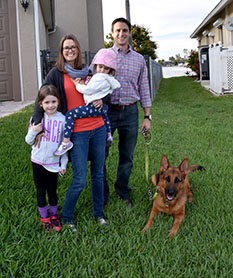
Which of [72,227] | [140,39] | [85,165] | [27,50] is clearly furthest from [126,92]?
[140,39]

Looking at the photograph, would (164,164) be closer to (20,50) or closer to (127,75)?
(127,75)

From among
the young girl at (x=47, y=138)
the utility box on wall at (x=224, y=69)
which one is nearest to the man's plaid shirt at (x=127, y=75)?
the young girl at (x=47, y=138)

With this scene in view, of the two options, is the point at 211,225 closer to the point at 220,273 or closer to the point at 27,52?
the point at 220,273

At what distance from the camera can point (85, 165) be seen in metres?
2.86

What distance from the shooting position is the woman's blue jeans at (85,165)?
9.14ft

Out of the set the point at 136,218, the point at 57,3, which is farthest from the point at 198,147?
the point at 57,3

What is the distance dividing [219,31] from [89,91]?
70.1 feet

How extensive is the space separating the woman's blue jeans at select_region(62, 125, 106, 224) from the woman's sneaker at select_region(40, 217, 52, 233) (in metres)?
0.13

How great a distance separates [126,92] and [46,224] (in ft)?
4.73

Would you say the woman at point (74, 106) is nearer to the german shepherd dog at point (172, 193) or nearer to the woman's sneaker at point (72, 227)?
the woman's sneaker at point (72, 227)

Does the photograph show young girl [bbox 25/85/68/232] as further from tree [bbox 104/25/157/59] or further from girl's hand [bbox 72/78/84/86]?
tree [bbox 104/25/157/59]

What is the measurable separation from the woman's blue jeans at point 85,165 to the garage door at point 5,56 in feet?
29.5

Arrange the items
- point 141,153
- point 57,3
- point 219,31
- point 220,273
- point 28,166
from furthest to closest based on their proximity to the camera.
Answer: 1. point 219,31
2. point 57,3
3. point 141,153
4. point 28,166
5. point 220,273

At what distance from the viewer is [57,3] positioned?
700 inches
